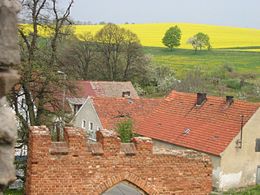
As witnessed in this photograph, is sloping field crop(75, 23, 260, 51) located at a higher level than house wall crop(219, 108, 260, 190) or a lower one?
higher

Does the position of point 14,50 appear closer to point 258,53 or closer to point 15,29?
point 15,29

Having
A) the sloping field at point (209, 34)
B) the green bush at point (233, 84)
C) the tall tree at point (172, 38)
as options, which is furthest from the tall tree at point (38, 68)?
the sloping field at point (209, 34)

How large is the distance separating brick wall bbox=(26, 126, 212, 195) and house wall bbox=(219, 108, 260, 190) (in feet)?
56.9

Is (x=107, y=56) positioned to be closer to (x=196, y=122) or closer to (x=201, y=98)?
(x=201, y=98)

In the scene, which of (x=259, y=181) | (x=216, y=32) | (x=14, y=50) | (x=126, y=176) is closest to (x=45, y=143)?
(x=126, y=176)

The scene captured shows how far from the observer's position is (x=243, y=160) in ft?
93.6

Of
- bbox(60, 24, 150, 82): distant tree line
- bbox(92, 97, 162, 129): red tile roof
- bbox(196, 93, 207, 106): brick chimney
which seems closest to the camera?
bbox(196, 93, 207, 106): brick chimney

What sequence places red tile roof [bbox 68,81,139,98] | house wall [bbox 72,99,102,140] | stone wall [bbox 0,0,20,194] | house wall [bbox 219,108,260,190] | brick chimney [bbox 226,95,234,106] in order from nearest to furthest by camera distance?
stone wall [bbox 0,0,20,194], house wall [bbox 219,108,260,190], brick chimney [bbox 226,95,234,106], house wall [bbox 72,99,102,140], red tile roof [bbox 68,81,139,98]

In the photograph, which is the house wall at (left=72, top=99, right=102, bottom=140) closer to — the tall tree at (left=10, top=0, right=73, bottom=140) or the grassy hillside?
the tall tree at (left=10, top=0, right=73, bottom=140)

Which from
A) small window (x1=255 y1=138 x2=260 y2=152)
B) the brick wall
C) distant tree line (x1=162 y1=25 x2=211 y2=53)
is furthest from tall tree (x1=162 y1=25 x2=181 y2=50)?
the brick wall

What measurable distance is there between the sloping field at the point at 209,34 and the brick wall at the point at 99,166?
7452 centimetres

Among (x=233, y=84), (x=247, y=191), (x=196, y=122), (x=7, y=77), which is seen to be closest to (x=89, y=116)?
(x=196, y=122)

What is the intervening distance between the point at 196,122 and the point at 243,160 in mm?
3689

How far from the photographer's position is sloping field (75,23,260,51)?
286 feet
